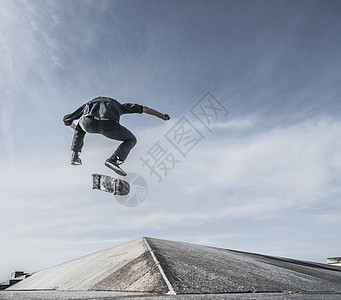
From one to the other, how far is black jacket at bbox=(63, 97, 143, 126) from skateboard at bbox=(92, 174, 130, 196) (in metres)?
1.65

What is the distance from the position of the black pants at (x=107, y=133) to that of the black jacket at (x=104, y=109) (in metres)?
0.15

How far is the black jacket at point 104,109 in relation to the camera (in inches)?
255

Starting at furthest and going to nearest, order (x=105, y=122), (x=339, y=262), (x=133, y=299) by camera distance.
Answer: (x=339, y=262), (x=105, y=122), (x=133, y=299)

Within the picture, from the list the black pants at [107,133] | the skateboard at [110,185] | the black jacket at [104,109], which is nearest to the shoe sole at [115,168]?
the black pants at [107,133]

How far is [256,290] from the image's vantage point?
161 inches

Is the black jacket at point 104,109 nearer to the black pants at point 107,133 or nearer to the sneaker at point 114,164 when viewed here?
the black pants at point 107,133

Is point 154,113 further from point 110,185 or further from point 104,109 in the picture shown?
point 110,185

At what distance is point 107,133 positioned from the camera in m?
6.85

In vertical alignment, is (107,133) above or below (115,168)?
above

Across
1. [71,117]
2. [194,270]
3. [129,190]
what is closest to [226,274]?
[194,270]

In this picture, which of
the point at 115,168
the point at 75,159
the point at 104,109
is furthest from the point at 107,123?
the point at 75,159

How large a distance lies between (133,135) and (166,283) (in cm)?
430

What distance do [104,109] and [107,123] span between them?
321 millimetres

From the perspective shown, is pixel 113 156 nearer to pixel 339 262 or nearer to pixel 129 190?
pixel 129 190
